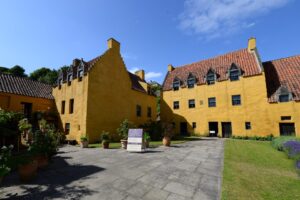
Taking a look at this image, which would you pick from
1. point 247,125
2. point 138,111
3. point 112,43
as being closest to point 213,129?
point 247,125

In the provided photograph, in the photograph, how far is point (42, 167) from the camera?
8.34 m

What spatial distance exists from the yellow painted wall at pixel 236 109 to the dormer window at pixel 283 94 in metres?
0.65

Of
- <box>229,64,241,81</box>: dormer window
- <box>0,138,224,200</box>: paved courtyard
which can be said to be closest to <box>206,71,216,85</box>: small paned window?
<box>229,64,241,81</box>: dormer window

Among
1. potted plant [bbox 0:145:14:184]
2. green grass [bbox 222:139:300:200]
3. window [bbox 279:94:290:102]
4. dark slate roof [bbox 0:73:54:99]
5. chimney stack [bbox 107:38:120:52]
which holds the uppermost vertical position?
chimney stack [bbox 107:38:120:52]

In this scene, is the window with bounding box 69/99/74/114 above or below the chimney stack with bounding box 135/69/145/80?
below

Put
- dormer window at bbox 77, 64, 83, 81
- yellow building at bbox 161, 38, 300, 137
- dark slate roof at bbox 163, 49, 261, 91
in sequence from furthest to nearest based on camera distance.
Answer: dark slate roof at bbox 163, 49, 261, 91 < yellow building at bbox 161, 38, 300, 137 < dormer window at bbox 77, 64, 83, 81

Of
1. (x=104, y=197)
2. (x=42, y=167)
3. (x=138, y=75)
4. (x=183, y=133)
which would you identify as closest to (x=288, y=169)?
(x=104, y=197)

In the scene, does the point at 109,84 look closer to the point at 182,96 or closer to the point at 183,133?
the point at 182,96

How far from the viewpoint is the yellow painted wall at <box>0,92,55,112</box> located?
788 inches

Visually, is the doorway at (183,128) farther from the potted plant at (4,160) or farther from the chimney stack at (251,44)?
the potted plant at (4,160)

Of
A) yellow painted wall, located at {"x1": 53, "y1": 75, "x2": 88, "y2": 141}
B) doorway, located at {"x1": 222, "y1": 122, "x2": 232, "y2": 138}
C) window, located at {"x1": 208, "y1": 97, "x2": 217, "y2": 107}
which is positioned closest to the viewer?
yellow painted wall, located at {"x1": 53, "y1": 75, "x2": 88, "y2": 141}

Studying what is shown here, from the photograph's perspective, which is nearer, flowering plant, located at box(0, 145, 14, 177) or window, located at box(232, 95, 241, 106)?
flowering plant, located at box(0, 145, 14, 177)

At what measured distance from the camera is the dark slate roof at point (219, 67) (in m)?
26.0

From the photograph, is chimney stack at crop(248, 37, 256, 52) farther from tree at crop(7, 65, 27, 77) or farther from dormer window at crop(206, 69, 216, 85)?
tree at crop(7, 65, 27, 77)
